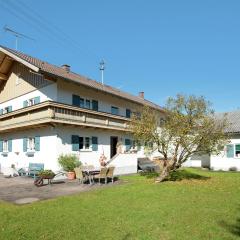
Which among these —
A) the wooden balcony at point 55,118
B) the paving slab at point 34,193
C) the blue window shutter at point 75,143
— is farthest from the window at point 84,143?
the paving slab at point 34,193

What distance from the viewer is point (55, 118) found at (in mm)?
19984

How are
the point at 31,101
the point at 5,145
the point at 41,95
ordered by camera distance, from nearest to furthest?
the point at 41,95 → the point at 31,101 → the point at 5,145

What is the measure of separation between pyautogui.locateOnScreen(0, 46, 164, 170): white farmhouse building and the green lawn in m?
9.38

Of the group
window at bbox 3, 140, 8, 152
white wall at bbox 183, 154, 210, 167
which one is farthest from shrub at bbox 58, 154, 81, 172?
white wall at bbox 183, 154, 210, 167

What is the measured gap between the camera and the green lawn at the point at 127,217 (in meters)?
7.39

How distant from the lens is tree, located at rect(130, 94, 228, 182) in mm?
17422

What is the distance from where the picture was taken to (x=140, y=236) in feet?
23.5

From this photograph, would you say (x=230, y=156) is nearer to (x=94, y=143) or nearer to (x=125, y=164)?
(x=125, y=164)

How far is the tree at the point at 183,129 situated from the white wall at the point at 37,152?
6.59 m

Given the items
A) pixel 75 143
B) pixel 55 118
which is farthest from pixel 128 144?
pixel 55 118

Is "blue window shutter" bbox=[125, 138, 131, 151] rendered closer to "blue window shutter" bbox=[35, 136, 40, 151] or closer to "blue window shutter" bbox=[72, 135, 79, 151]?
"blue window shutter" bbox=[72, 135, 79, 151]

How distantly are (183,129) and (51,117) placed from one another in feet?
28.3

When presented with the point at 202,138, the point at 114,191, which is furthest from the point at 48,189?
the point at 202,138

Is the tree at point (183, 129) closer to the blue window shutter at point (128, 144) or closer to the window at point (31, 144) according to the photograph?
the window at point (31, 144)
